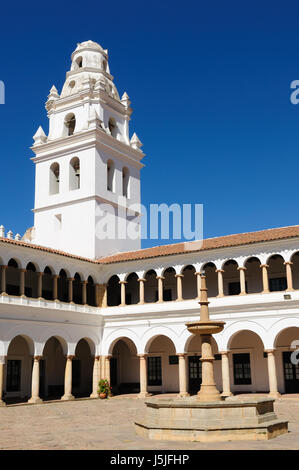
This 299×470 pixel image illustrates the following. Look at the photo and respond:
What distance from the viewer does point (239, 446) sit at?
34.1ft

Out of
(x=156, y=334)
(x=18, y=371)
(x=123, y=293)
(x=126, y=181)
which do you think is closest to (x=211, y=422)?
(x=156, y=334)

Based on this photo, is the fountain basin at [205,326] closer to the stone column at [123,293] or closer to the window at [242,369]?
the stone column at [123,293]

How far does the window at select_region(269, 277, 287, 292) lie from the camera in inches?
1084

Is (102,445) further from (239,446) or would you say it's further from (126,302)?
(126,302)

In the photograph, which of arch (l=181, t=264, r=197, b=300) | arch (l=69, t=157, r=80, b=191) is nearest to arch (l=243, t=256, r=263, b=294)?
arch (l=181, t=264, r=197, b=300)

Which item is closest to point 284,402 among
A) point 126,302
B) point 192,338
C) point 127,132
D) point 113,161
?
point 192,338

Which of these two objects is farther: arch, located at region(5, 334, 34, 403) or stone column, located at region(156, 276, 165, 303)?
stone column, located at region(156, 276, 165, 303)

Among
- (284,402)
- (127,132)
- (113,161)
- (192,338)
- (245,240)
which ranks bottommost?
(284,402)

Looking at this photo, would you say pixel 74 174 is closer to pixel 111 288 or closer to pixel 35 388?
pixel 111 288

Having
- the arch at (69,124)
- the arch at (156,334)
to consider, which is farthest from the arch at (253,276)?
the arch at (69,124)

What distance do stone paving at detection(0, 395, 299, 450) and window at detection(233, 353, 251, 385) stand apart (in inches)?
189

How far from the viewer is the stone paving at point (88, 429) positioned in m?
10.7

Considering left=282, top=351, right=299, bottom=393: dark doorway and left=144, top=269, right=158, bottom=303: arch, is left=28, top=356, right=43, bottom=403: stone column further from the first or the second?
left=282, top=351, right=299, bottom=393: dark doorway
